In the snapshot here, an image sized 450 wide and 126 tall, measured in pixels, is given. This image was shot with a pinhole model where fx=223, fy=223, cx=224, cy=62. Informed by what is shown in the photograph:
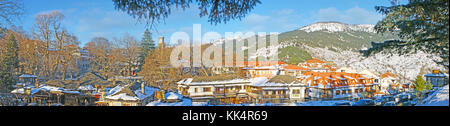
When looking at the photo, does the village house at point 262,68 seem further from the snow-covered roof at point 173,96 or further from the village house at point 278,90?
the snow-covered roof at point 173,96

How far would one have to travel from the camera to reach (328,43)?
290cm

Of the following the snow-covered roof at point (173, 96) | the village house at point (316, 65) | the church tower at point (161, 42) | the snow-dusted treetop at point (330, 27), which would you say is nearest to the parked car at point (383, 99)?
the village house at point (316, 65)

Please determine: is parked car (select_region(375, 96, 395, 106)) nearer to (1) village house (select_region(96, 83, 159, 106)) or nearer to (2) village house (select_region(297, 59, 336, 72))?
(2) village house (select_region(297, 59, 336, 72))

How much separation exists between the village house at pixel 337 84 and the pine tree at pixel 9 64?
3.46 metres

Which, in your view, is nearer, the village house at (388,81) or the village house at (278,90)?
the village house at (278,90)

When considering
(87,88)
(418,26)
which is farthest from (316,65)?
(87,88)

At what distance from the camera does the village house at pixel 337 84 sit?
2.65m

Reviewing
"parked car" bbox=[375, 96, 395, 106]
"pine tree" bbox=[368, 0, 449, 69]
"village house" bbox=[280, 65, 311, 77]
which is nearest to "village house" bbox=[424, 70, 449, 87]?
"pine tree" bbox=[368, 0, 449, 69]

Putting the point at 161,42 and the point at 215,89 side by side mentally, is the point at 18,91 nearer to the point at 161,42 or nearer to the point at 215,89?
the point at 161,42

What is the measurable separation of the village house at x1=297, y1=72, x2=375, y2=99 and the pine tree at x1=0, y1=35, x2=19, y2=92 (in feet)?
11.4

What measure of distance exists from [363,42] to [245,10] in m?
1.36

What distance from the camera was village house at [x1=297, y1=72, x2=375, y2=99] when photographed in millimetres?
2650

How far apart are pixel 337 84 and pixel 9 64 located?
157 inches
